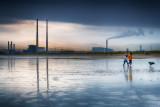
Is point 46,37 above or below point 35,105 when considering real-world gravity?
above

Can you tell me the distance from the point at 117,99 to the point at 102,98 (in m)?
0.49

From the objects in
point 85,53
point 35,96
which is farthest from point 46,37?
point 35,96

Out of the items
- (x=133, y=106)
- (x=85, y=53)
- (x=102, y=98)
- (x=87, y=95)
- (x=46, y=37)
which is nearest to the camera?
(x=133, y=106)

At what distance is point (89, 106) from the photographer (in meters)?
6.97

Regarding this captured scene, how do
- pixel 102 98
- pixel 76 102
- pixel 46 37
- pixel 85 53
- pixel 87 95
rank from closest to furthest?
pixel 76 102 < pixel 102 98 < pixel 87 95 < pixel 46 37 < pixel 85 53

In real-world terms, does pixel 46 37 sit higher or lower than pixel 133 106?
higher

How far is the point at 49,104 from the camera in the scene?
7.24m

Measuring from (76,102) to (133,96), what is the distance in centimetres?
215

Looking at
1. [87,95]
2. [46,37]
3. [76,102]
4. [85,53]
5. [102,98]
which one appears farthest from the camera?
[85,53]

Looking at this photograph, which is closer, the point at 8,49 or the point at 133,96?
the point at 133,96

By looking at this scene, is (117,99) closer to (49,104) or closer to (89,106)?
(89,106)

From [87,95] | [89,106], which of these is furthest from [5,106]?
[87,95]

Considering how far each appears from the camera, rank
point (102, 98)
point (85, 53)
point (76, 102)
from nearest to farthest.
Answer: point (76, 102), point (102, 98), point (85, 53)

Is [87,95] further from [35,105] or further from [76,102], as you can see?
[35,105]
